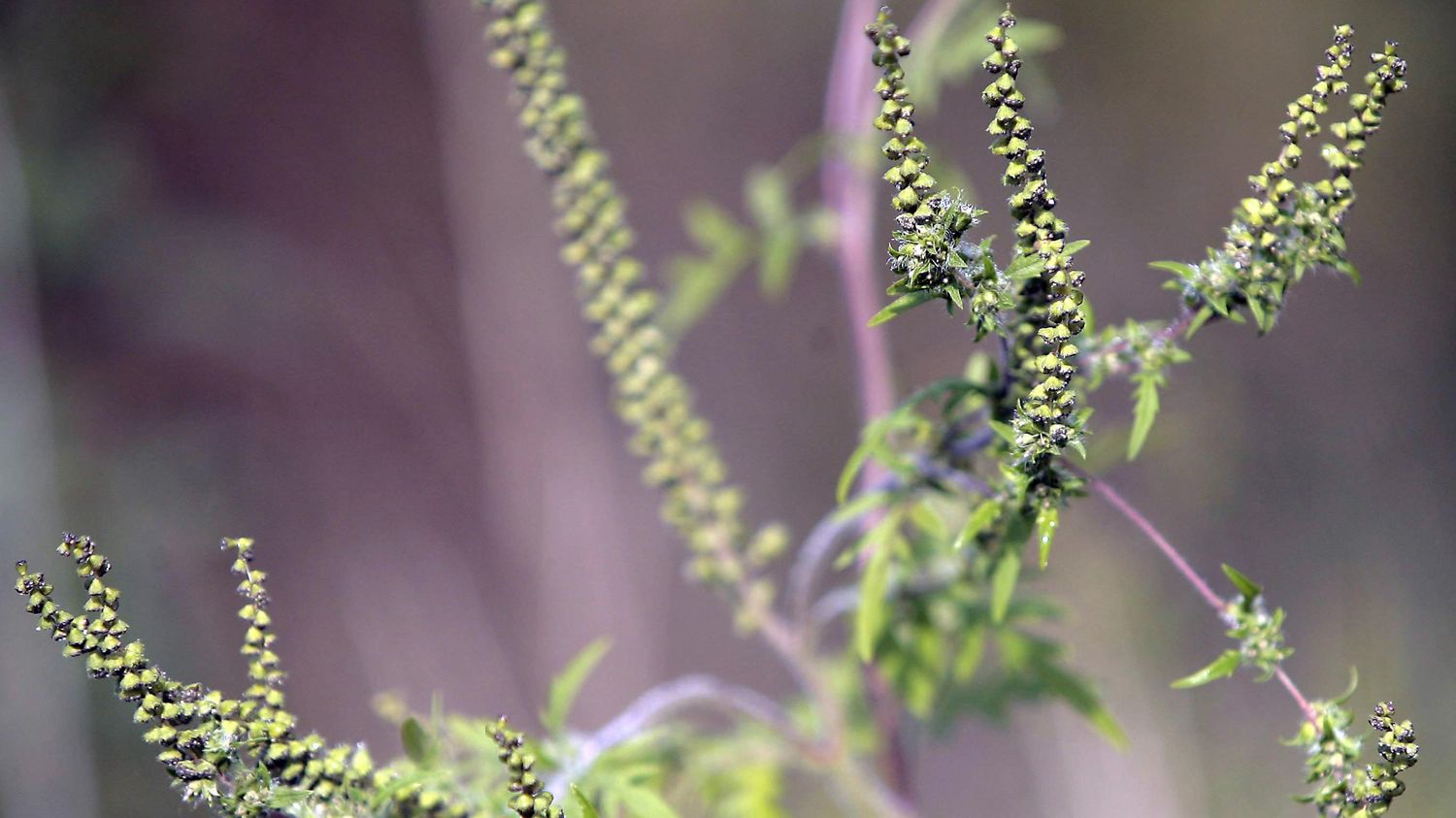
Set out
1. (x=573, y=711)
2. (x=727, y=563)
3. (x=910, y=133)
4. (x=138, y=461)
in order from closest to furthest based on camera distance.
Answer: (x=910, y=133) < (x=727, y=563) < (x=138, y=461) < (x=573, y=711)

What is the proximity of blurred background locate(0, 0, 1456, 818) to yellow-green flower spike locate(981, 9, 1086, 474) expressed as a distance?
147 centimetres

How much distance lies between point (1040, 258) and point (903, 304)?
7cm

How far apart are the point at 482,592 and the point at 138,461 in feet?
2.87

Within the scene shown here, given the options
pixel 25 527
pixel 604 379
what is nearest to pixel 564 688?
pixel 25 527

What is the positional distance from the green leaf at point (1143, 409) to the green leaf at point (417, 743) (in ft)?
1.42

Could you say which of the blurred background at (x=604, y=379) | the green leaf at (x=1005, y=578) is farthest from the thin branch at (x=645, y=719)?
the blurred background at (x=604, y=379)

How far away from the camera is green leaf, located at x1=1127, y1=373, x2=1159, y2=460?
0.56m

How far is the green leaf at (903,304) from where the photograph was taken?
484 mm

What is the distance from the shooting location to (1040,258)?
0.49 meters

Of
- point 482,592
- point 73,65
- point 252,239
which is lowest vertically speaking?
point 482,592

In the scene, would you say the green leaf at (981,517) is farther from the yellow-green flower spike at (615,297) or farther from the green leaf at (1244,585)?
the yellow-green flower spike at (615,297)

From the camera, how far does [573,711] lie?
2.49 meters

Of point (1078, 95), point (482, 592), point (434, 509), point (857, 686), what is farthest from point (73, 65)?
point (1078, 95)

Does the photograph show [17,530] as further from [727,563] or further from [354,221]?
[727,563]
